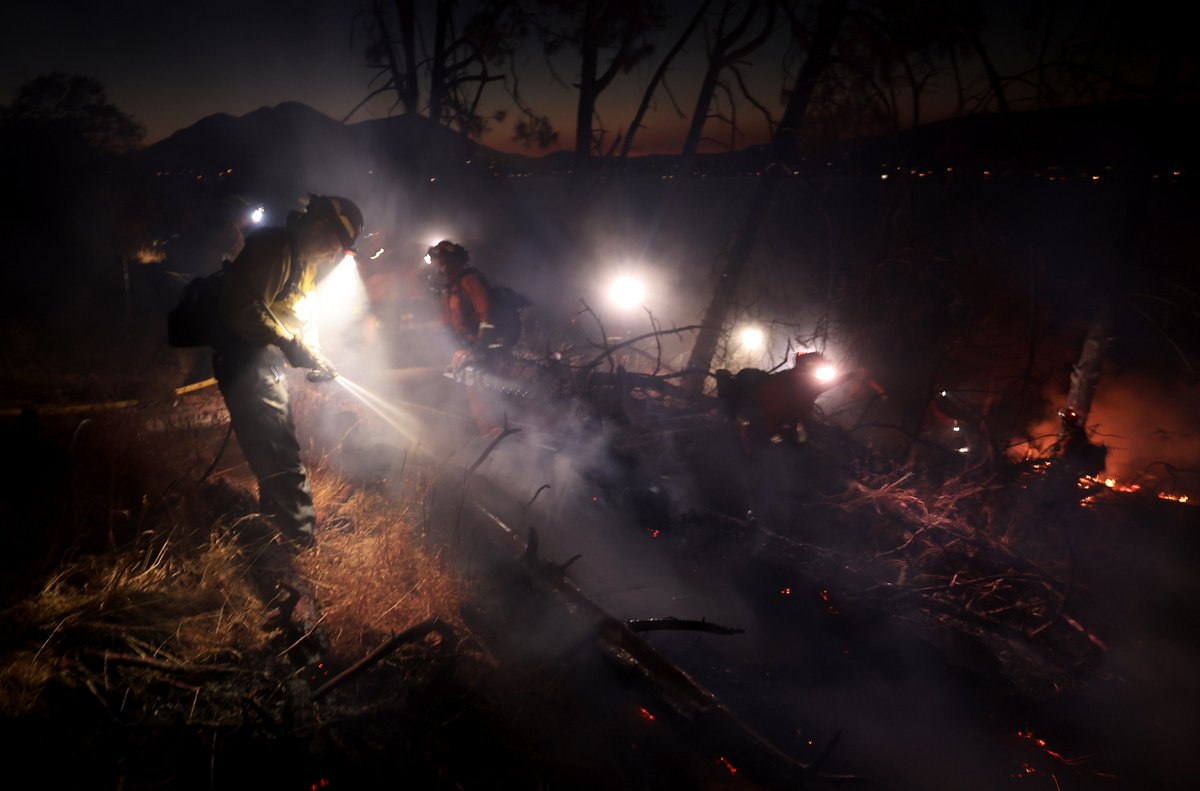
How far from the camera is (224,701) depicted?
2602mm

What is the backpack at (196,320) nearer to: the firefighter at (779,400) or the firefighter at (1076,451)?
the firefighter at (779,400)

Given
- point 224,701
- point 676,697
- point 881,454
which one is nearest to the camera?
point 224,701

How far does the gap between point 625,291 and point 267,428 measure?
41.5 ft

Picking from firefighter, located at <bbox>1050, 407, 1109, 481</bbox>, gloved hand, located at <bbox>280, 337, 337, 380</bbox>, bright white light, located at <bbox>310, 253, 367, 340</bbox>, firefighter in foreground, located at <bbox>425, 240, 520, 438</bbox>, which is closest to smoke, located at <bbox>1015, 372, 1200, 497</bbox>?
firefighter, located at <bbox>1050, 407, 1109, 481</bbox>

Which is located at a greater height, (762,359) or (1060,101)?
(1060,101)

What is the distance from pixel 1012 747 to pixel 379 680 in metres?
3.90

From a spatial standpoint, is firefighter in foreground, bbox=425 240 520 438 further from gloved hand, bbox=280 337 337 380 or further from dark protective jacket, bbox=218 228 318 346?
dark protective jacket, bbox=218 228 318 346

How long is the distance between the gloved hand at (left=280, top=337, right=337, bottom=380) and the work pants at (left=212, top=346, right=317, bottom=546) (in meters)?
0.09

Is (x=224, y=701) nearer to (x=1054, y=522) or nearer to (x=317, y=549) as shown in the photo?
(x=317, y=549)

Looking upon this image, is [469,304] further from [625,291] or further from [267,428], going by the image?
[625,291]

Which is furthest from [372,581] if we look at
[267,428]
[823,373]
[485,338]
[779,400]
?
[823,373]

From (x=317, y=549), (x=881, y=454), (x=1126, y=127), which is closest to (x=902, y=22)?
(x=1126, y=127)

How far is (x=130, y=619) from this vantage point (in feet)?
9.27

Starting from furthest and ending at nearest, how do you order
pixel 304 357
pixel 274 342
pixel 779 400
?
pixel 779 400
pixel 304 357
pixel 274 342
